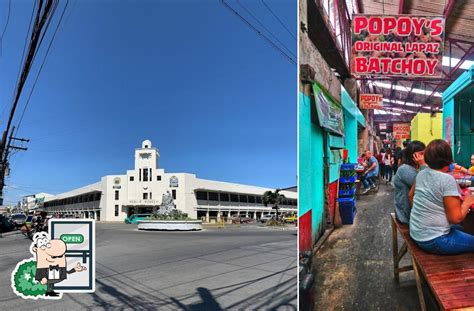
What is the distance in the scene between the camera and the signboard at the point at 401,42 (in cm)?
116

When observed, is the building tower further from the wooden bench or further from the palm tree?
the wooden bench

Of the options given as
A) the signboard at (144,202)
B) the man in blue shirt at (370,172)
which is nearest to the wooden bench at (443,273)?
the man in blue shirt at (370,172)

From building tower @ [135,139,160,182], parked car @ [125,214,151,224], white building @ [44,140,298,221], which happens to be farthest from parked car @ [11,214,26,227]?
building tower @ [135,139,160,182]

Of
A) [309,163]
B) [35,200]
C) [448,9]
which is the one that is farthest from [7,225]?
[448,9]

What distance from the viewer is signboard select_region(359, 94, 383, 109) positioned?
1.27 m

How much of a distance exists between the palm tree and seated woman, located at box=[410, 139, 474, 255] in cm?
54

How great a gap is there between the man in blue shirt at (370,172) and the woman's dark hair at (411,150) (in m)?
0.10

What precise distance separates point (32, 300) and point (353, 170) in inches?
58.1

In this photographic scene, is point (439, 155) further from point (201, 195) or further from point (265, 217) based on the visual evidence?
point (201, 195)

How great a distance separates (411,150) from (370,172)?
16cm

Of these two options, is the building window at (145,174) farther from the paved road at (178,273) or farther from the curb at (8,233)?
the curb at (8,233)

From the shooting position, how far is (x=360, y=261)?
121 cm

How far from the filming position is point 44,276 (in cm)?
170

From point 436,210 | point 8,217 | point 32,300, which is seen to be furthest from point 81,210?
point 436,210
